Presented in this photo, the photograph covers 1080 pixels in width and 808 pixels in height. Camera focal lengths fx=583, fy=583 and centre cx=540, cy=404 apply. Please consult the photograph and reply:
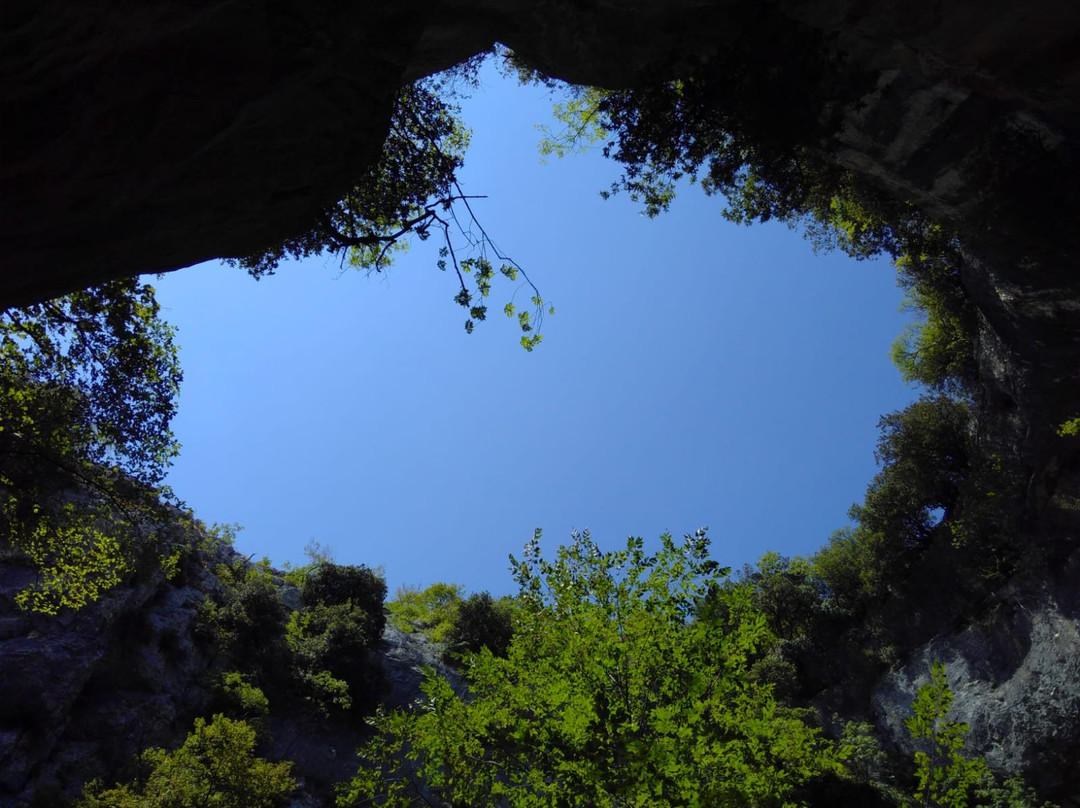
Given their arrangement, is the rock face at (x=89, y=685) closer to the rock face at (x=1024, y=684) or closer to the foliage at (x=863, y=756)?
the foliage at (x=863, y=756)

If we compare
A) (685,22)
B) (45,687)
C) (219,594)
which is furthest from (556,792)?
(219,594)

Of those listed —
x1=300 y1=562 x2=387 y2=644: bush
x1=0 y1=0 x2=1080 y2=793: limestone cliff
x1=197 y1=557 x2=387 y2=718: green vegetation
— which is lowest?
x1=0 y1=0 x2=1080 y2=793: limestone cliff

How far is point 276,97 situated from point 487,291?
6988 mm

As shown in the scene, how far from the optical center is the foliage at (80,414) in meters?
13.2

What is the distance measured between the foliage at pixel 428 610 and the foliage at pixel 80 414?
29.6 m

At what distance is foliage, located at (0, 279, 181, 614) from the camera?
43.2ft

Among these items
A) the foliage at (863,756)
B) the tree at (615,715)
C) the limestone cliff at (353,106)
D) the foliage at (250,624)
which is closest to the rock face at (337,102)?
the limestone cliff at (353,106)

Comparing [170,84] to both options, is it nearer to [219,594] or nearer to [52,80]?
[52,80]

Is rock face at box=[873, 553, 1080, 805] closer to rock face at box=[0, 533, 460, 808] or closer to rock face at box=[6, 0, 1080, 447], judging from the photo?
rock face at box=[6, 0, 1080, 447]

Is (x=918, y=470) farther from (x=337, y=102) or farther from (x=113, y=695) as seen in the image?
(x=113, y=695)

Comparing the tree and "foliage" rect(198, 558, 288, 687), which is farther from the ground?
"foliage" rect(198, 558, 288, 687)

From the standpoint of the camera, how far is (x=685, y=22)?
1118 centimetres

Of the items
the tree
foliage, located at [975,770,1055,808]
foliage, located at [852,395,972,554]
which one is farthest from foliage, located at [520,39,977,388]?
foliage, located at [975,770,1055,808]

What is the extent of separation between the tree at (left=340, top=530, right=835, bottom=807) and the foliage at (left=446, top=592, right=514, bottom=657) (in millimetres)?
25195
